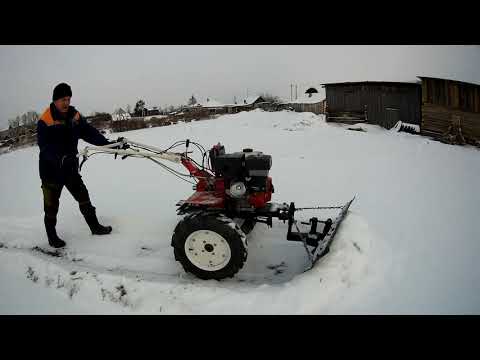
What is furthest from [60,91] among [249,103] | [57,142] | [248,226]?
[249,103]

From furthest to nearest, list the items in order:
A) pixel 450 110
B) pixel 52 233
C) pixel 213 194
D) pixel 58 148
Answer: pixel 450 110, pixel 52 233, pixel 58 148, pixel 213 194

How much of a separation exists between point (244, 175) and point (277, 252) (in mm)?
1203

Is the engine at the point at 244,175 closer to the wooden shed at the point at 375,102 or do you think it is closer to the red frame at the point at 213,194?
the red frame at the point at 213,194

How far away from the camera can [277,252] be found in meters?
4.36

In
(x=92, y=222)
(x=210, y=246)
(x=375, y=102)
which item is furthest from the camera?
(x=375, y=102)

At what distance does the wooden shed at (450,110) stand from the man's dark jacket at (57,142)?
14.6 meters

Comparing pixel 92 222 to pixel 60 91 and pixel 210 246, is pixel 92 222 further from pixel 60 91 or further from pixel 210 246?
pixel 210 246

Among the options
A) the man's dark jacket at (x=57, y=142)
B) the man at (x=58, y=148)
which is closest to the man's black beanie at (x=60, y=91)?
the man at (x=58, y=148)

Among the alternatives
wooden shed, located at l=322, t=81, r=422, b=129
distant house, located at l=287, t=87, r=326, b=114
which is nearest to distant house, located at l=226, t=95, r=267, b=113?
distant house, located at l=287, t=87, r=326, b=114

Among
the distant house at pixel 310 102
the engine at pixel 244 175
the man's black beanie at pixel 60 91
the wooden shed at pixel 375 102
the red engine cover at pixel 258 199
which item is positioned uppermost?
the distant house at pixel 310 102

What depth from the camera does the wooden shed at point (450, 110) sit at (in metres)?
14.1

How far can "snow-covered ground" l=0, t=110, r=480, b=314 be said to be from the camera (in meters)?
3.09
